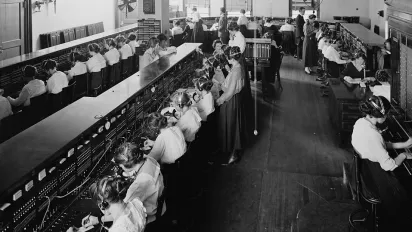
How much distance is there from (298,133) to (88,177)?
13.8 feet

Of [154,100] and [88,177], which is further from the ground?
[154,100]

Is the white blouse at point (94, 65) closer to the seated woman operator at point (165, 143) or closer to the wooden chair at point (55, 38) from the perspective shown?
the seated woman operator at point (165, 143)

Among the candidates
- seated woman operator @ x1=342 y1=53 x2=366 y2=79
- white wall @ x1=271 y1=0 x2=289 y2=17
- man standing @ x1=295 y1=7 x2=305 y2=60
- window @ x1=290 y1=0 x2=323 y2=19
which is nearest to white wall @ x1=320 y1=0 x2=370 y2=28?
window @ x1=290 y1=0 x2=323 y2=19

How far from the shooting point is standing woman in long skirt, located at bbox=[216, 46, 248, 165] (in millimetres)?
5734

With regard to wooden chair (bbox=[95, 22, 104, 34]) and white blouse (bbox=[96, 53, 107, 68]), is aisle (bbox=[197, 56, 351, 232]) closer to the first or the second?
white blouse (bbox=[96, 53, 107, 68])

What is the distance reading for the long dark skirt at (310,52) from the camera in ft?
34.8

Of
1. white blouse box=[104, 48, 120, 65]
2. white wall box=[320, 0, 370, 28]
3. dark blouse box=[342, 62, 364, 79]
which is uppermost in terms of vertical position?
white wall box=[320, 0, 370, 28]

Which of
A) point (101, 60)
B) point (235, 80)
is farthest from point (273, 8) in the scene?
point (235, 80)

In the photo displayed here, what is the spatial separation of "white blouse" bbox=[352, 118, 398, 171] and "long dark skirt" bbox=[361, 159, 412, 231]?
12cm

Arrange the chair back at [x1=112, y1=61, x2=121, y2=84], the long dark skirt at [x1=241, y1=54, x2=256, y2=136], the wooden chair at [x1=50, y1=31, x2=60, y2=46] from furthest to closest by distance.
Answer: the wooden chair at [x1=50, y1=31, x2=60, y2=46] → the chair back at [x1=112, y1=61, x2=121, y2=84] → the long dark skirt at [x1=241, y1=54, x2=256, y2=136]

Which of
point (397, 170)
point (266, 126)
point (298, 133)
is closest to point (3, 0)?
point (266, 126)

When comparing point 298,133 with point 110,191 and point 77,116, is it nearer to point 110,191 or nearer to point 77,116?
point 77,116

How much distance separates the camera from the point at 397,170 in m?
3.69

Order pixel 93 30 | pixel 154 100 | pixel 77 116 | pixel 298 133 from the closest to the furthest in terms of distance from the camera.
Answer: pixel 77 116, pixel 154 100, pixel 298 133, pixel 93 30
